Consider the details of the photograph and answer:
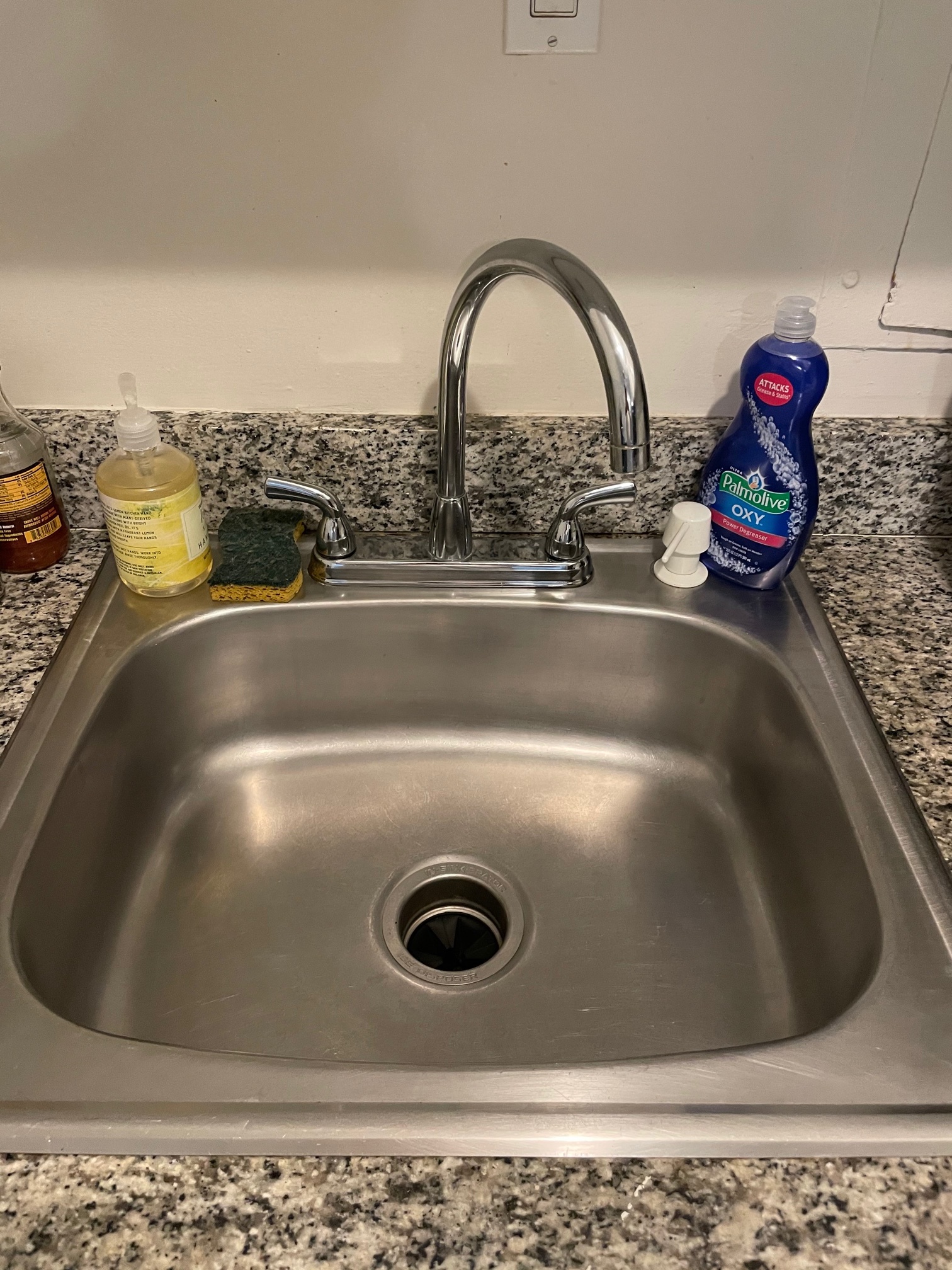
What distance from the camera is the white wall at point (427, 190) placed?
65 centimetres

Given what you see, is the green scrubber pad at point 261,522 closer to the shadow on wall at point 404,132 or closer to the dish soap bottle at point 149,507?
the dish soap bottle at point 149,507

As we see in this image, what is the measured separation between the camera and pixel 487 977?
2.31 ft

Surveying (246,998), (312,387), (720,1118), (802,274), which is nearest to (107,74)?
(312,387)

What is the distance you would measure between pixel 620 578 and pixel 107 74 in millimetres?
581

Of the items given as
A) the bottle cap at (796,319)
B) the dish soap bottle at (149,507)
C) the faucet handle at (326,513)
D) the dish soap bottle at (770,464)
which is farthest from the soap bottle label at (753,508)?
the dish soap bottle at (149,507)

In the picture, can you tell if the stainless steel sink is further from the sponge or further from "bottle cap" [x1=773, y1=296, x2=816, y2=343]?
"bottle cap" [x1=773, y1=296, x2=816, y2=343]

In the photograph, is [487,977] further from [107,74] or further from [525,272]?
[107,74]

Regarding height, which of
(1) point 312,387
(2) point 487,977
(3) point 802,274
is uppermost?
(3) point 802,274

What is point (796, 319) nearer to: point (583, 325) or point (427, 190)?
point (583, 325)

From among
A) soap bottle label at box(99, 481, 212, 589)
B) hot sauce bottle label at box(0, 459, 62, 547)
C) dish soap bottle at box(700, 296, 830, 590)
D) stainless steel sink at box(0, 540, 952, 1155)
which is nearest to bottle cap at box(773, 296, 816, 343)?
dish soap bottle at box(700, 296, 830, 590)

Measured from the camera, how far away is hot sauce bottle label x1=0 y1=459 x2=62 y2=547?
766 millimetres

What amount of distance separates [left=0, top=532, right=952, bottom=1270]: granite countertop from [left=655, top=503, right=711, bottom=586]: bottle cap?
0.49m

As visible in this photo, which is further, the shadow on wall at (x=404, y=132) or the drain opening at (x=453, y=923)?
the drain opening at (x=453, y=923)

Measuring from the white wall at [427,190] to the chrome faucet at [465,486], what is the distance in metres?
0.10
